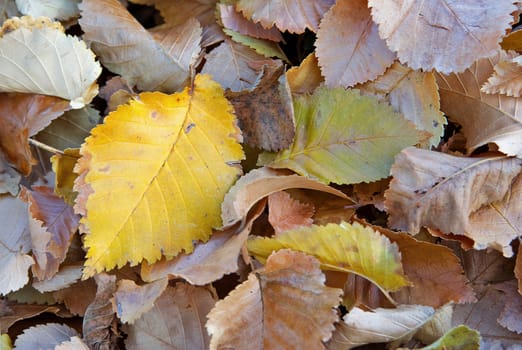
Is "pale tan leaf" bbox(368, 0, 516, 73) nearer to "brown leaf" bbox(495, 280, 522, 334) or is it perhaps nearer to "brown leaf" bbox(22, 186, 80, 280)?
"brown leaf" bbox(495, 280, 522, 334)

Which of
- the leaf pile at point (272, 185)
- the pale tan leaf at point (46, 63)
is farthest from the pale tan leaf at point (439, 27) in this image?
the pale tan leaf at point (46, 63)

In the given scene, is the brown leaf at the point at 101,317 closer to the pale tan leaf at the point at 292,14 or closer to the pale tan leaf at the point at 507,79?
the pale tan leaf at the point at 292,14

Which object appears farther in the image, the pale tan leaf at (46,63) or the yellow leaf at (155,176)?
the pale tan leaf at (46,63)

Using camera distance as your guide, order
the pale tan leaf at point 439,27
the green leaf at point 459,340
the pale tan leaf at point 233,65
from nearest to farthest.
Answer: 1. the green leaf at point 459,340
2. the pale tan leaf at point 439,27
3. the pale tan leaf at point 233,65

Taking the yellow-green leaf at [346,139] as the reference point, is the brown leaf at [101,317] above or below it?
below

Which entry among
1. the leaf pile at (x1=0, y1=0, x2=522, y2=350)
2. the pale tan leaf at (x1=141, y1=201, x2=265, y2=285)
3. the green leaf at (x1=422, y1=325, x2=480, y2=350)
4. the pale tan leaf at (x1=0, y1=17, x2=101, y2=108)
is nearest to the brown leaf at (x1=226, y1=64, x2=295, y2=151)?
the leaf pile at (x1=0, y1=0, x2=522, y2=350)

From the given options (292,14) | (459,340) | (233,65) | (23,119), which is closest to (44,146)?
(23,119)

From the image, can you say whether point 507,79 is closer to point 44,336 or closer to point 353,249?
point 353,249
